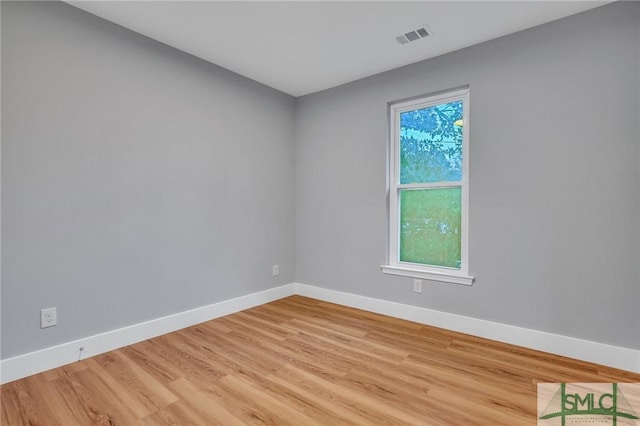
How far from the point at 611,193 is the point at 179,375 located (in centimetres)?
312

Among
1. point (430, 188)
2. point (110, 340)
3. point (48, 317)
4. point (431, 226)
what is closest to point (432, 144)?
point (430, 188)

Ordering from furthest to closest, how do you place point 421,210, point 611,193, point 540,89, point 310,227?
point 310,227 → point 421,210 → point 540,89 → point 611,193

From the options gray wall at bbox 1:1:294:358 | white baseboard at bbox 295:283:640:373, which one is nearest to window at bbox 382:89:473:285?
white baseboard at bbox 295:283:640:373

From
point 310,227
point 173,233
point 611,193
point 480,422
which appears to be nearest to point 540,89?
point 611,193

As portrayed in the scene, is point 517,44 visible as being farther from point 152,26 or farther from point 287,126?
point 152,26

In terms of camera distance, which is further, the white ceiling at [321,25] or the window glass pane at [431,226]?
the window glass pane at [431,226]

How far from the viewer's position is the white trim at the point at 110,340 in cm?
197

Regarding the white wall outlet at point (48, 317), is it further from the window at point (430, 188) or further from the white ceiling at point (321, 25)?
the window at point (430, 188)

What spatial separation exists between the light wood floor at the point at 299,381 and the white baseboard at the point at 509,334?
0.08 metres

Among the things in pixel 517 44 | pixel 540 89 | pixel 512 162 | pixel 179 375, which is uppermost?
pixel 517 44

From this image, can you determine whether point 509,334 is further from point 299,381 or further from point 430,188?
point 299,381

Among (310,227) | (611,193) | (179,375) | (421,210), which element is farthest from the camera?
(310,227)

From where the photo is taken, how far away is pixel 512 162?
99.1 inches

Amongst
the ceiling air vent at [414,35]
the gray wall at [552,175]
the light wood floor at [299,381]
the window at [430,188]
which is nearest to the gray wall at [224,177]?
the gray wall at [552,175]
